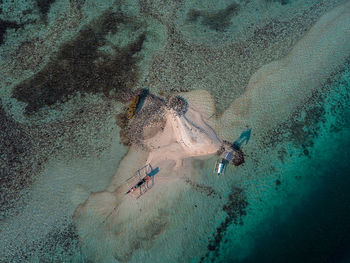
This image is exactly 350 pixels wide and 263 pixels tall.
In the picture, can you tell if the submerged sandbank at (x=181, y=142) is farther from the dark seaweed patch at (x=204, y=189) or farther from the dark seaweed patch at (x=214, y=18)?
the dark seaweed patch at (x=214, y=18)

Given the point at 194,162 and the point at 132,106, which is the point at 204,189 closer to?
the point at 194,162

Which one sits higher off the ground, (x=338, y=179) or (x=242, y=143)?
(x=242, y=143)

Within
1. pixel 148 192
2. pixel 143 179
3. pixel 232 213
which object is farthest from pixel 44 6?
pixel 232 213

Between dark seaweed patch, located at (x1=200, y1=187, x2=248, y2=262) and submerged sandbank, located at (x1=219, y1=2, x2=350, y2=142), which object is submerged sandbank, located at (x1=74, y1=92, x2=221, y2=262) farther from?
dark seaweed patch, located at (x1=200, y1=187, x2=248, y2=262)

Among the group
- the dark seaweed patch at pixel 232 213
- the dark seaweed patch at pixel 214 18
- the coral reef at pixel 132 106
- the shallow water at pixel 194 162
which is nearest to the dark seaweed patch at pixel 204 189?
the shallow water at pixel 194 162

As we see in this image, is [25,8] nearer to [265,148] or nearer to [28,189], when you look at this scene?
[28,189]

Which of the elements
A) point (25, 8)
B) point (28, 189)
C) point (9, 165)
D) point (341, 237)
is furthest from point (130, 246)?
point (25, 8)
